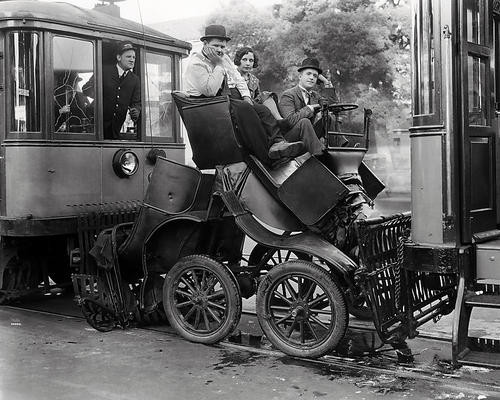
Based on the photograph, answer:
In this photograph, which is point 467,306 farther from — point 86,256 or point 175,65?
point 175,65

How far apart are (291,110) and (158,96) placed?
1957mm

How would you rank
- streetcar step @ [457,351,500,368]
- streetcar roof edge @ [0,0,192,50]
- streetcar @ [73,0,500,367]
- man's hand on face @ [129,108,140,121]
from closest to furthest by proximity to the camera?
streetcar step @ [457,351,500,368] → streetcar @ [73,0,500,367] → streetcar roof edge @ [0,0,192,50] → man's hand on face @ [129,108,140,121]

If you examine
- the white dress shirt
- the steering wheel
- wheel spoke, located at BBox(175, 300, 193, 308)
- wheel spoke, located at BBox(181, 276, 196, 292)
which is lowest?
wheel spoke, located at BBox(175, 300, 193, 308)

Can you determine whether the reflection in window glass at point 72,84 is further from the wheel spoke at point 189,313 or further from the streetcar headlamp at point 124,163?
the wheel spoke at point 189,313

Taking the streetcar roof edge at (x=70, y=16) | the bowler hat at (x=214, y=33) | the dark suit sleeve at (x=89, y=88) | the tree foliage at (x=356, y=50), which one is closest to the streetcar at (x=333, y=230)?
the bowler hat at (x=214, y=33)

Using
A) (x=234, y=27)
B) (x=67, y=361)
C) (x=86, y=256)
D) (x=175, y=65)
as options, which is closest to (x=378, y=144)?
(x=234, y=27)

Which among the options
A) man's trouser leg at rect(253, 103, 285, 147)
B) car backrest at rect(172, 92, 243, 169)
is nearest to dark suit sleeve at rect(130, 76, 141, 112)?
car backrest at rect(172, 92, 243, 169)

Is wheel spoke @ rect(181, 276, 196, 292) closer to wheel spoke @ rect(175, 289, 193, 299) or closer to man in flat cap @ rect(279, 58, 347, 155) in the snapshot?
wheel spoke @ rect(175, 289, 193, 299)

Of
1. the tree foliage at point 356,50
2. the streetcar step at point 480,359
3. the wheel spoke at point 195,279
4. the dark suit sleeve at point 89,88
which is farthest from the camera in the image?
the tree foliage at point 356,50

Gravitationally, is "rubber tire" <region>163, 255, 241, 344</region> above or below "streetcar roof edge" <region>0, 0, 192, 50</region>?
below

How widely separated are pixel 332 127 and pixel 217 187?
1.42 meters

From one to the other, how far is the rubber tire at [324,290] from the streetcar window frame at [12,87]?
9.48 ft

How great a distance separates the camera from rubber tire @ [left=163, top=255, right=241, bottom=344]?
5871mm

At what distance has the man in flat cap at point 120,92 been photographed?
759 centimetres
